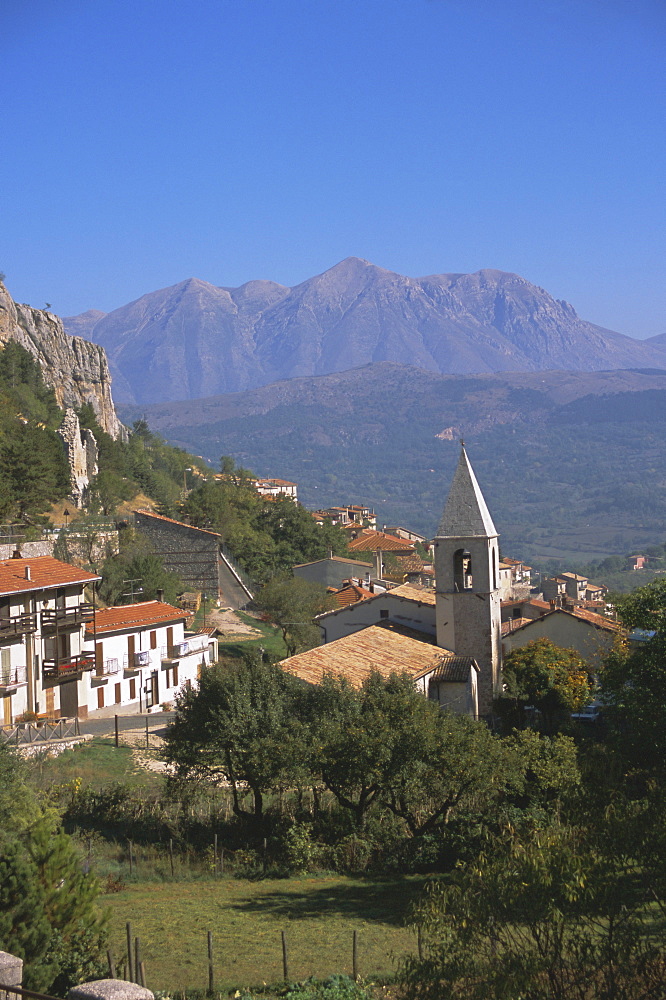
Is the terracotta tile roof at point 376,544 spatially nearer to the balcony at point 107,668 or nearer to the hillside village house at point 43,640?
the balcony at point 107,668

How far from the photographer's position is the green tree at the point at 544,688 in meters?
35.1

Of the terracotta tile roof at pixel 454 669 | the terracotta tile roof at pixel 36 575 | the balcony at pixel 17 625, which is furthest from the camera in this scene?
the terracotta tile roof at pixel 454 669

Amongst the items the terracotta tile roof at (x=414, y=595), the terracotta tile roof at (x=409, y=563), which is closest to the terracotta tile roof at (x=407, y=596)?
the terracotta tile roof at (x=414, y=595)

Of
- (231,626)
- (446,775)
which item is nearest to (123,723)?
(446,775)

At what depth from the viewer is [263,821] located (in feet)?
71.4

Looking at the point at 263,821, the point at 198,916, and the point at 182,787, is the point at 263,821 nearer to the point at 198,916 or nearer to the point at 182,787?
the point at 182,787

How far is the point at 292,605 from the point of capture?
51500 mm

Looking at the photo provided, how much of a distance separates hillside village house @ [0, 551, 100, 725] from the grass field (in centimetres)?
1243

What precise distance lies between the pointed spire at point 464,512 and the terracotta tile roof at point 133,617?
11.0 metres

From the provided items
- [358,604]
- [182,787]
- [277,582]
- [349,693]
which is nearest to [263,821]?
[182,787]

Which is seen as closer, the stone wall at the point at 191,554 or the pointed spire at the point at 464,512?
the pointed spire at the point at 464,512

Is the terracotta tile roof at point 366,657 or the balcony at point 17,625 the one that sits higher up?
the balcony at point 17,625

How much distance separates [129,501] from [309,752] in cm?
5100

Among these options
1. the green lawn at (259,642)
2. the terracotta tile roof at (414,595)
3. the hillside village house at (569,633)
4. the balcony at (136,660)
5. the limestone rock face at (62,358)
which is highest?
the limestone rock face at (62,358)
